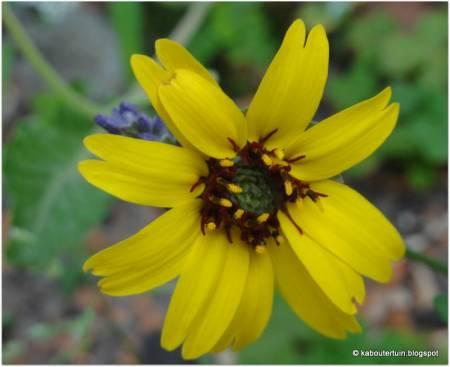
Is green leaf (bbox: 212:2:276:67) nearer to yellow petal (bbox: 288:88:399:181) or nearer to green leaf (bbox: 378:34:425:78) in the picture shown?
green leaf (bbox: 378:34:425:78)

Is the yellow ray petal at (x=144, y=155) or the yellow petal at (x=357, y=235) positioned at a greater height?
the yellow ray petal at (x=144, y=155)

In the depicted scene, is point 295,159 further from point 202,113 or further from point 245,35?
point 245,35

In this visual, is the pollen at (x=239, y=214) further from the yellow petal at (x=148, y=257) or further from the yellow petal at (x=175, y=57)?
the yellow petal at (x=175, y=57)

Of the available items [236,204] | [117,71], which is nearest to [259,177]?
[236,204]

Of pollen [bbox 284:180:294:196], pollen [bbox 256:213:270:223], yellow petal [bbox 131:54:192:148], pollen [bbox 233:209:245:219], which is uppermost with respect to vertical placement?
yellow petal [bbox 131:54:192:148]

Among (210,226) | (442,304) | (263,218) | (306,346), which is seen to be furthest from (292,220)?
(306,346)

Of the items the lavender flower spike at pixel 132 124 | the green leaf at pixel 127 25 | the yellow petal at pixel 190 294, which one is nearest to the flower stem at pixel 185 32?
the green leaf at pixel 127 25

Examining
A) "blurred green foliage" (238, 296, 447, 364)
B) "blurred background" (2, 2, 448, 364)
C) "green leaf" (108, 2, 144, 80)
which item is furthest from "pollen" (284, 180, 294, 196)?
"green leaf" (108, 2, 144, 80)
